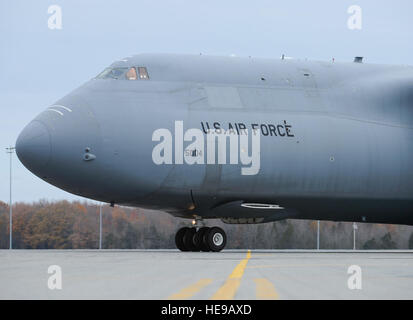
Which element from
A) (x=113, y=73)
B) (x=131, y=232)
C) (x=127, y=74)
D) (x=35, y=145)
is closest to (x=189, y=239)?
(x=127, y=74)

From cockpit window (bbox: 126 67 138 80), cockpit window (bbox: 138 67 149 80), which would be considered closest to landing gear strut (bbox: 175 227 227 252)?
cockpit window (bbox: 138 67 149 80)

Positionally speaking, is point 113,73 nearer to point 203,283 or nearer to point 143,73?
point 143,73

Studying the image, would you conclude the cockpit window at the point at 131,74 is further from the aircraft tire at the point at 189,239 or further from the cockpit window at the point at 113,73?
the aircraft tire at the point at 189,239

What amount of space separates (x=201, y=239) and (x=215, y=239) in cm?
65

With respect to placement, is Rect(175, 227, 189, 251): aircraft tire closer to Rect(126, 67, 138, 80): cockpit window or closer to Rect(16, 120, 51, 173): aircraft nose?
Rect(126, 67, 138, 80): cockpit window

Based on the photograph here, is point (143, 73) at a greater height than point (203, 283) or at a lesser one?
greater

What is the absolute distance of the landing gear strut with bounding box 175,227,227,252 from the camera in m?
27.9

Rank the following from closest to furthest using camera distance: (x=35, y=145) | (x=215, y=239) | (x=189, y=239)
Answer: (x=35, y=145) → (x=215, y=239) → (x=189, y=239)

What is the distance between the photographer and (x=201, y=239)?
2828cm

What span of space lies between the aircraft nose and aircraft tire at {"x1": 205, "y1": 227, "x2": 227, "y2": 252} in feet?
20.2

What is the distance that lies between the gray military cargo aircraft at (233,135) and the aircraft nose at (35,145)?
0.04 meters

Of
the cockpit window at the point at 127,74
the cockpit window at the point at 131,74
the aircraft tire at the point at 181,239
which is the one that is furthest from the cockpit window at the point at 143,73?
the aircraft tire at the point at 181,239
